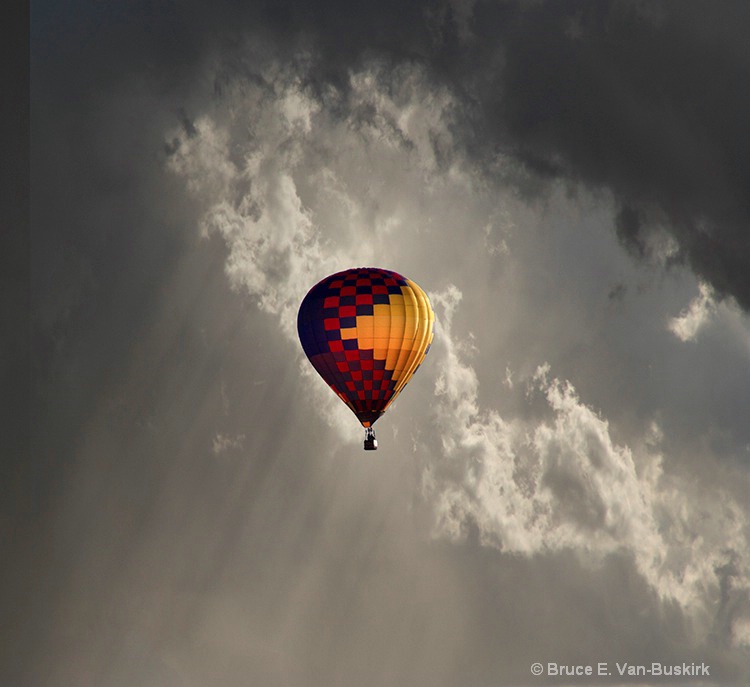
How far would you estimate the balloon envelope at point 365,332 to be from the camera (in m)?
76.3

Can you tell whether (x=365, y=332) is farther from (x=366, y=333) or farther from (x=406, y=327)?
(x=406, y=327)

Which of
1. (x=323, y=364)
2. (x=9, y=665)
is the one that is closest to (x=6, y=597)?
(x=9, y=665)

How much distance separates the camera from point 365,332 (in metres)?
76.0

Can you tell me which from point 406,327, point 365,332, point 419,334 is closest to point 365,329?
point 365,332

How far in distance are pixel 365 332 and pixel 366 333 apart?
0.10 metres

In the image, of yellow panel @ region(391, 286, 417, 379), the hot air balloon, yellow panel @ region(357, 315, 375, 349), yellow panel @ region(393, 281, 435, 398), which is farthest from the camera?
yellow panel @ region(393, 281, 435, 398)

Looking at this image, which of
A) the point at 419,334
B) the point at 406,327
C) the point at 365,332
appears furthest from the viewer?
the point at 419,334

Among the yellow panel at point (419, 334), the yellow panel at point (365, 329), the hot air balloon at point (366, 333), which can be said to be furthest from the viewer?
the yellow panel at point (419, 334)

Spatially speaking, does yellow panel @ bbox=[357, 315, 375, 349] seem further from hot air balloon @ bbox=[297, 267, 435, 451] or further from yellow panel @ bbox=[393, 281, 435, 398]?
yellow panel @ bbox=[393, 281, 435, 398]

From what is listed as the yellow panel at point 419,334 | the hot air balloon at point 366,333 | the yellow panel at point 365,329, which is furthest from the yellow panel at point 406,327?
the yellow panel at point 365,329

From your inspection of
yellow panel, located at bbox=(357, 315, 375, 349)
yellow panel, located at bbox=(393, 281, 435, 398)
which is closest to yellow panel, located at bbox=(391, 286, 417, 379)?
yellow panel, located at bbox=(393, 281, 435, 398)

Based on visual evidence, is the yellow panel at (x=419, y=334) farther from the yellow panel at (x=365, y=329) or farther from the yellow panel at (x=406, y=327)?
the yellow panel at (x=365, y=329)

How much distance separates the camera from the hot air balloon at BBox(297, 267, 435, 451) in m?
76.3

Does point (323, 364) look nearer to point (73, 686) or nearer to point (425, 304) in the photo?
point (425, 304)
